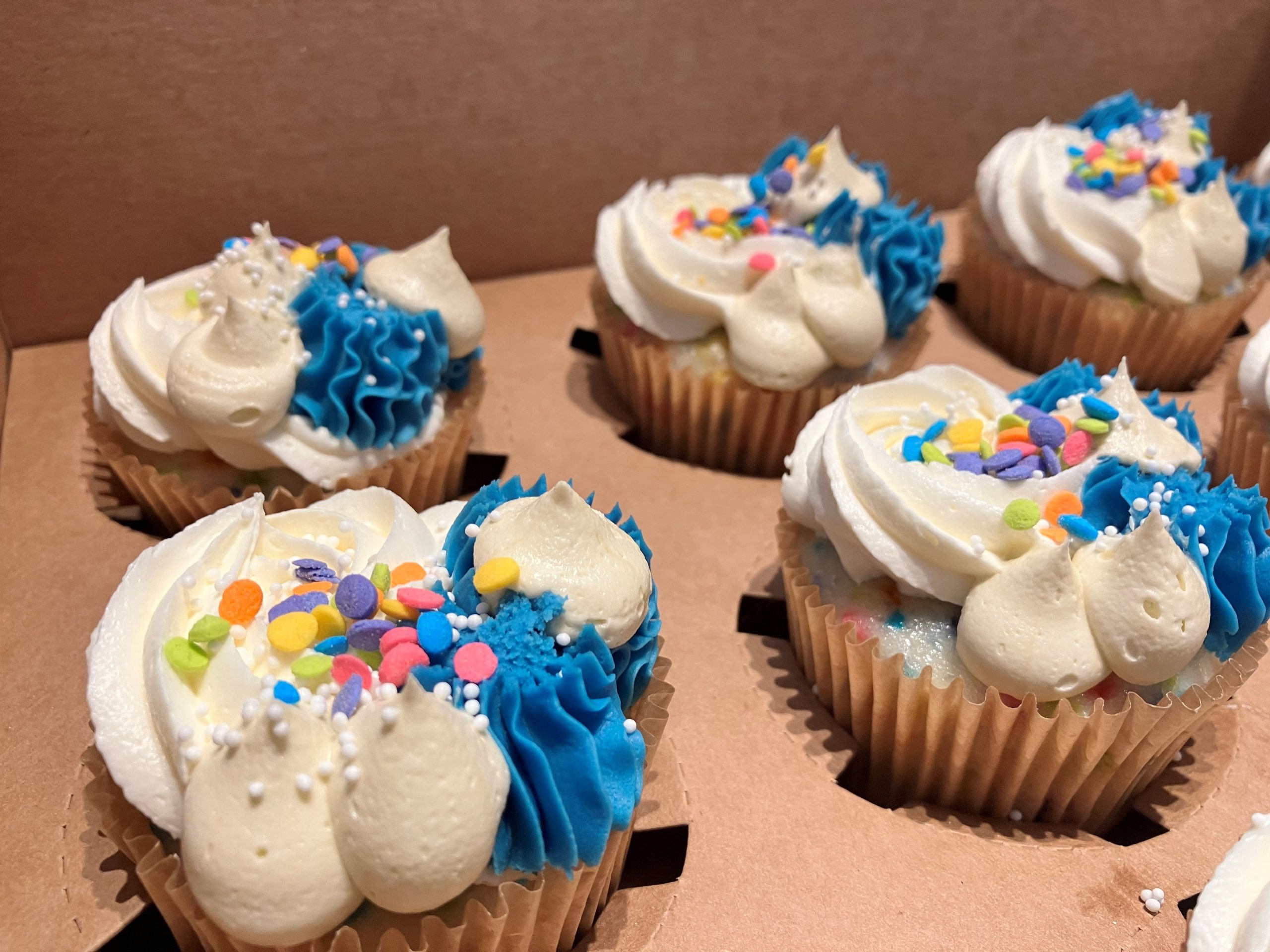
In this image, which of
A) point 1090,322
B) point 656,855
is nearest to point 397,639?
point 656,855

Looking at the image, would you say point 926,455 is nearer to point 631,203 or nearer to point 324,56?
point 631,203

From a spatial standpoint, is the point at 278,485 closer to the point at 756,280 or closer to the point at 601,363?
the point at 601,363

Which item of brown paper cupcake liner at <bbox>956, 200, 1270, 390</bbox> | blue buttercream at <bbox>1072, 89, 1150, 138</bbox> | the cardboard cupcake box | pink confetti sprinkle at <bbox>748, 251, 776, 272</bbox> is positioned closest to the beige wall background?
the cardboard cupcake box

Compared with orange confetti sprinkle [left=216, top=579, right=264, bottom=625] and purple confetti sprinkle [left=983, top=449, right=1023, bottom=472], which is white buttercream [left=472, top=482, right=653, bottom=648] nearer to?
orange confetti sprinkle [left=216, top=579, right=264, bottom=625]

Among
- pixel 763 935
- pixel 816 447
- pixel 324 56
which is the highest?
pixel 324 56

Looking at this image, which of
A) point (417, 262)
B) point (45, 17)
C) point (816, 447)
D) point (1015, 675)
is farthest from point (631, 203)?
point (1015, 675)
